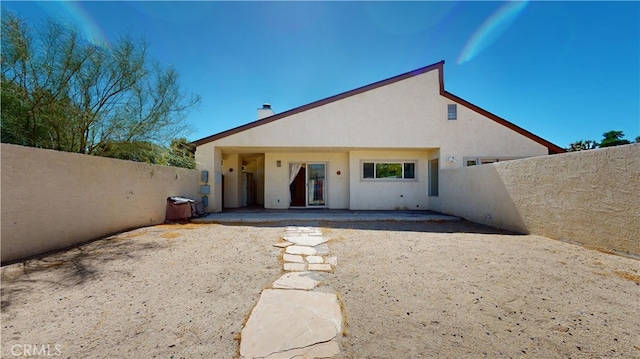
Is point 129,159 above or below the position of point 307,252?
above

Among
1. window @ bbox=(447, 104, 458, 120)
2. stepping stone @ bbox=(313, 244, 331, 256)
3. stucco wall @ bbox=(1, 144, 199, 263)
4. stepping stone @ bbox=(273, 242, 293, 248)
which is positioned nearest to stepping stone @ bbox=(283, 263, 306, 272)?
stepping stone @ bbox=(313, 244, 331, 256)

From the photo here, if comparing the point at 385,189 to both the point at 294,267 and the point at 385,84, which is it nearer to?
the point at 385,84

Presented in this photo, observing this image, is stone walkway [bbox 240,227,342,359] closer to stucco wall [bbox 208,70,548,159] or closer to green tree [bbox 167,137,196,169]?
green tree [bbox 167,137,196,169]

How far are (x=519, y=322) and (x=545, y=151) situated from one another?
11.6 metres

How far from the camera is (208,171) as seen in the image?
9.91 m

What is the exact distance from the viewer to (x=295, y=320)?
2256mm

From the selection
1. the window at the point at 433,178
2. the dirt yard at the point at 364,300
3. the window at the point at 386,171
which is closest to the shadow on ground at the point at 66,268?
the dirt yard at the point at 364,300

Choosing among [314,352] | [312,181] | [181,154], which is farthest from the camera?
[312,181]

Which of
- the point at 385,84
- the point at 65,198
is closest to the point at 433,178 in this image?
the point at 385,84

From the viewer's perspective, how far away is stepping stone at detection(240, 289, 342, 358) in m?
1.86

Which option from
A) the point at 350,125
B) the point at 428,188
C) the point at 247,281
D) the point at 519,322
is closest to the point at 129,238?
the point at 247,281

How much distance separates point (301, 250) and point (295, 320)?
253cm

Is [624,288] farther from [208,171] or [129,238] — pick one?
[208,171]

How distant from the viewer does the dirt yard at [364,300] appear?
6.25ft
